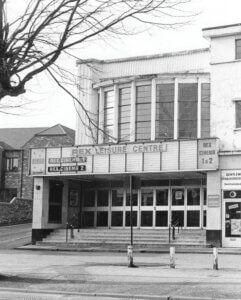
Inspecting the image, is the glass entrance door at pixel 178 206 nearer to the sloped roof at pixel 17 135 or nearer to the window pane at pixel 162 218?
the window pane at pixel 162 218

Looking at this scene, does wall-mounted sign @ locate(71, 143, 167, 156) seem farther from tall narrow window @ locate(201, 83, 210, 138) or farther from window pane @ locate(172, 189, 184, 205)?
tall narrow window @ locate(201, 83, 210, 138)

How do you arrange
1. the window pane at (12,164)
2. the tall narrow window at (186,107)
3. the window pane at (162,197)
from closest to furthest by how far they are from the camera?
the window pane at (162,197) < the tall narrow window at (186,107) < the window pane at (12,164)

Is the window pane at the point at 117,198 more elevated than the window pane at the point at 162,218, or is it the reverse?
the window pane at the point at 117,198

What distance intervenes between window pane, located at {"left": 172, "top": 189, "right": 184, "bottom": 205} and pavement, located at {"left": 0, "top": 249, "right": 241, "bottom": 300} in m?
10.3

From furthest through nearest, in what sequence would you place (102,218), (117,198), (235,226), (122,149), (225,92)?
(102,218)
(117,198)
(122,149)
(225,92)
(235,226)

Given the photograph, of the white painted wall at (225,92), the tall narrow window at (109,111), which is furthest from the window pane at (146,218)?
the white painted wall at (225,92)

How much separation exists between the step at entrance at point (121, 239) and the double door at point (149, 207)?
1265 millimetres

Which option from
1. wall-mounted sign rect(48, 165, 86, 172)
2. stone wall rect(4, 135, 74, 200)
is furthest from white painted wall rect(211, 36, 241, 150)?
stone wall rect(4, 135, 74, 200)

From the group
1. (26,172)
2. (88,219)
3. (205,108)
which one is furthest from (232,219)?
(26,172)

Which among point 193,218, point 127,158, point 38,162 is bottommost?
point 193,218

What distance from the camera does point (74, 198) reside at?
34.3 meters

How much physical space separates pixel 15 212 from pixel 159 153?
17966 mm

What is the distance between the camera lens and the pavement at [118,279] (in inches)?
488

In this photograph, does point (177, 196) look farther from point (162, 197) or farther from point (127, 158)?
point (127, 158)
